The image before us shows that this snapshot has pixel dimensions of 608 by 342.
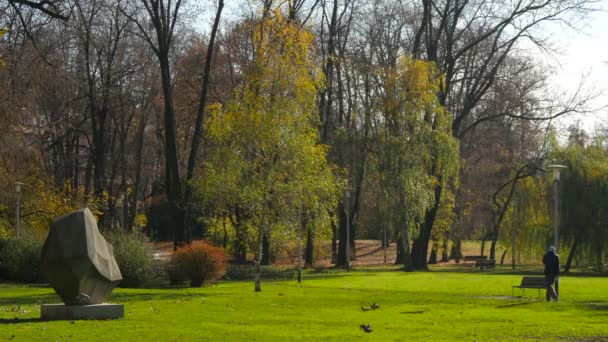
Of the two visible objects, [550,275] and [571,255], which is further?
[571,255]

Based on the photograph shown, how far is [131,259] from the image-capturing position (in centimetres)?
3650

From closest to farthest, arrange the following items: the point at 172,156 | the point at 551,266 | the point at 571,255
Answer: the point at 551,266 < the point at 172,156 < the point at 571,255

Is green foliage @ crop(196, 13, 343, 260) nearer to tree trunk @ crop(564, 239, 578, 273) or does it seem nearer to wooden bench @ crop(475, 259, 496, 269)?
tree trunk @ crop(564, 239, 578, 273)

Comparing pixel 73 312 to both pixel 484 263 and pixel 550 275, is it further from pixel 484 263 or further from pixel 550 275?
pixel 484 263

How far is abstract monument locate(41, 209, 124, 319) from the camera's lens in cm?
2058

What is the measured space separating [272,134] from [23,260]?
527 inches

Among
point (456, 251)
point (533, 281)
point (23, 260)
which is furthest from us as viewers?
point (456, 251)

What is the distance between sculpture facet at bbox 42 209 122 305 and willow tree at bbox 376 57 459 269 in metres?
29.7

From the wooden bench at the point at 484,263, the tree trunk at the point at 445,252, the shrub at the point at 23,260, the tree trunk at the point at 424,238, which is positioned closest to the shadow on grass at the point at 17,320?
the shrub at the point at 23,260

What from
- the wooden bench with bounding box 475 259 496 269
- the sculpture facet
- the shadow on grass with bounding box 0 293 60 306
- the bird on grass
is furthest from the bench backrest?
the wooden bench with bounding box 475 259 496 269

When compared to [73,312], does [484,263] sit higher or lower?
higher

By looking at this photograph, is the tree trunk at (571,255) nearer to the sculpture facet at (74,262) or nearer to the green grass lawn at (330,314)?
the green grass lawn at (330,314)

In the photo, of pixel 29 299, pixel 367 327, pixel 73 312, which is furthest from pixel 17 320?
pixel 29 299

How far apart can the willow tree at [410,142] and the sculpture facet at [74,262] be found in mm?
29695
